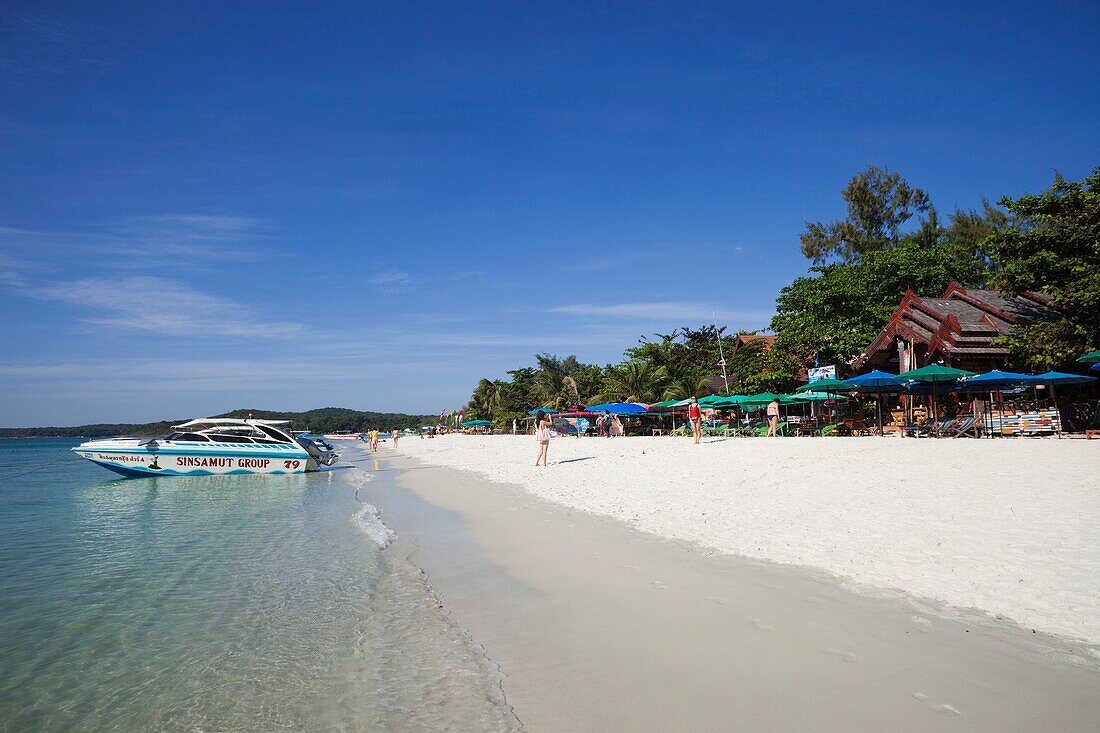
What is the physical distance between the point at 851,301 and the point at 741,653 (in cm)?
3556

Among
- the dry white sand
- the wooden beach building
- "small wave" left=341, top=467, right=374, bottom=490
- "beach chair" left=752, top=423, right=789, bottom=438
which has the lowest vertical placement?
"small wave" left=341, top=467, right=374, bottom=490

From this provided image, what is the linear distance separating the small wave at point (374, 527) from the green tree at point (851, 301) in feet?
90.8

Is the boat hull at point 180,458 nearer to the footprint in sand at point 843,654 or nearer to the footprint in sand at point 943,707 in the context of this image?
the footprint in sand at point 843,654

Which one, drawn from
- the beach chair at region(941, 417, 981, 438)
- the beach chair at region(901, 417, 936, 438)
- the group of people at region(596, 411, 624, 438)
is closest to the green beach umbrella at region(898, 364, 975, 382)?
the beach chair at region(901, 417, 936, 438)

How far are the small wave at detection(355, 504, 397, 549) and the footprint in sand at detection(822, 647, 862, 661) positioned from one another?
7593mm

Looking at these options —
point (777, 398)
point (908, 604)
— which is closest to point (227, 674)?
point (908, 604)

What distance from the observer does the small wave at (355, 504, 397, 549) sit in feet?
37.2

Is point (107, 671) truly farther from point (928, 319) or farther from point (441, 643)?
point (928, 319)

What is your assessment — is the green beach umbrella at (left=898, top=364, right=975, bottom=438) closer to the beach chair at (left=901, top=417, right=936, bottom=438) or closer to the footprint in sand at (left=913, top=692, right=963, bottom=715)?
the beach chair at (left=901, top=417, right=936, bottom=438)

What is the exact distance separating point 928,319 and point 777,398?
767 centimetres

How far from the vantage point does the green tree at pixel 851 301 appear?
117 feet

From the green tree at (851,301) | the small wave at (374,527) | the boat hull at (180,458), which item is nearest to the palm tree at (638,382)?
the green tree at (851,301)

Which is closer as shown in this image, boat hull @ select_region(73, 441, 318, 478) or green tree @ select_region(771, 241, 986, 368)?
boat hull @ select_region(73, 441, 318, 478)

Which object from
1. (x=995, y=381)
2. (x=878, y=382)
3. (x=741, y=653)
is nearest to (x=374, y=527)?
(x=741, y=653)
